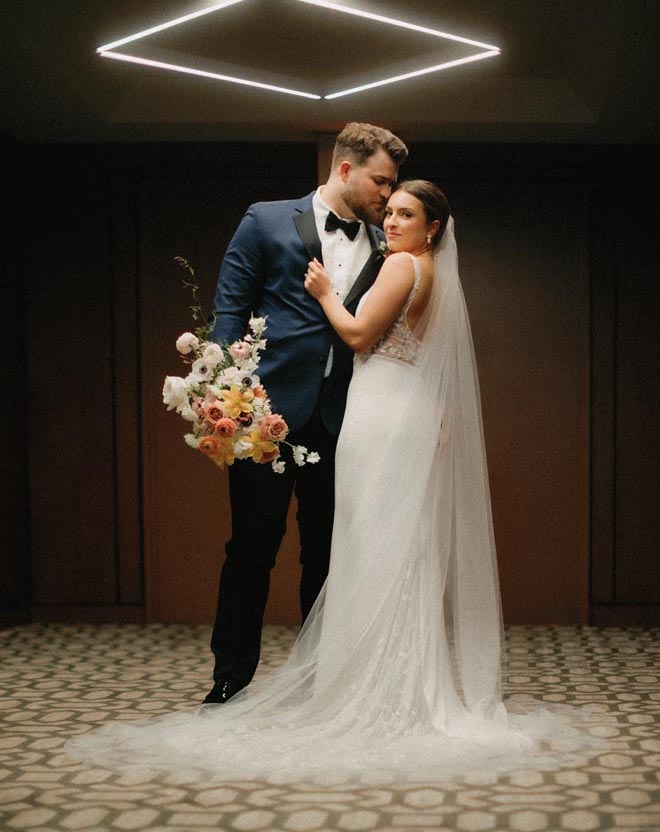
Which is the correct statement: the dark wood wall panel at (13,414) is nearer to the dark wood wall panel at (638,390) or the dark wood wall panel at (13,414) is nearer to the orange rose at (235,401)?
the orange rose at (235,401)

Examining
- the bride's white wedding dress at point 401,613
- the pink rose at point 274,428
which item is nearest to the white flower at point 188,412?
the pink rose at point 274,428

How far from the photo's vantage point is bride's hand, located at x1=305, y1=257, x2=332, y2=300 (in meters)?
3.07

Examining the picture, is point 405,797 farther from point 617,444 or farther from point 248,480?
point 617,444

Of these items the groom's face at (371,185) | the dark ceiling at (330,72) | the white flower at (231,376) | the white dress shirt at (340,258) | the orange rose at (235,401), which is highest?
the dark ceiling at (330,72)

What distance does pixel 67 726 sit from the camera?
3.09 meters

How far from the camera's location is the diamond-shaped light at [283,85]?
3.50 meters

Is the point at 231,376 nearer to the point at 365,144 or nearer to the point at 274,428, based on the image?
the point at 274,428

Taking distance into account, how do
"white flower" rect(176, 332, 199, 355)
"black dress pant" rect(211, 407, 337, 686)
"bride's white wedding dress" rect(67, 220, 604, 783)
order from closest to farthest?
"bride's white wedding dress" rect(67, 220, 604, 783)
"white flower" rect(176, 332, 199, 355)
"black dress pant" rect(211, 407, 337, 686)

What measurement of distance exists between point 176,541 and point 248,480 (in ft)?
6.90

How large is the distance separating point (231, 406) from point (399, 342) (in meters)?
0.58

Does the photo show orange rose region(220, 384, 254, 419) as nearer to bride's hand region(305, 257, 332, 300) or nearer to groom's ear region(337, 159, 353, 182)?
bride's hand region(305, 257, 332, 300)

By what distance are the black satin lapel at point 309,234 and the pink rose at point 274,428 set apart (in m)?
0.57

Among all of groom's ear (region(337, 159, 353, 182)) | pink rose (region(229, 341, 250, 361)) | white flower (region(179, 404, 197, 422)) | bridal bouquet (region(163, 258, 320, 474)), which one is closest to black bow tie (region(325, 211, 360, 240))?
groom's ear (region(337, 159, 353, 182))

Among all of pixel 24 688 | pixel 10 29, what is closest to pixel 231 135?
pixel 10 29
